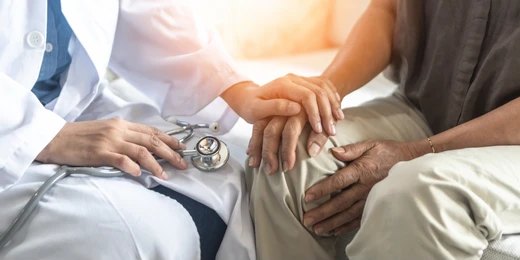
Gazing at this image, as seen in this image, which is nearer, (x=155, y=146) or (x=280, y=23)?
(x=155, y=146)

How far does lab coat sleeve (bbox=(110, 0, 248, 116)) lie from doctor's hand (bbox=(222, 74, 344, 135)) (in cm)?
8

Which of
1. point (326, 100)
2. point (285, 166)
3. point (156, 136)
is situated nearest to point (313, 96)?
point (326, 100)

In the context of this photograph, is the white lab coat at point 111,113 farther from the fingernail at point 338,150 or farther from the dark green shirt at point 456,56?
the dark green shirt at point 456,56

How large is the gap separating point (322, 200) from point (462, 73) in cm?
31

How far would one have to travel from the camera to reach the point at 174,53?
3.72 feet

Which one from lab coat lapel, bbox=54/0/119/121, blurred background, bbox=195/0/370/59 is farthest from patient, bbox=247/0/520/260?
blurred background, bbox=195/0/370/59

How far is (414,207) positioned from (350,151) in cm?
20

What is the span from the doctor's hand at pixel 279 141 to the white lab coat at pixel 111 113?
0.18 ft

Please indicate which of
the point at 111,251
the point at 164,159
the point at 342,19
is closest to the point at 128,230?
the point at 111,251

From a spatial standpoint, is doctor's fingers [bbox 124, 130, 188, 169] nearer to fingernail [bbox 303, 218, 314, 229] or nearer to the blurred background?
fingernail [bbox 303, 218, 314, 229]

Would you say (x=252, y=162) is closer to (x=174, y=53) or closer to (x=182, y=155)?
(x=182, y=155)

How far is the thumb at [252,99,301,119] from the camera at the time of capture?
3.13 feet

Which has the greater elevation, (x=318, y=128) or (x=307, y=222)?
(x=318, y=128)

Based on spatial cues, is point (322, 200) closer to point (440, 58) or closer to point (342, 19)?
point (440, 58)
